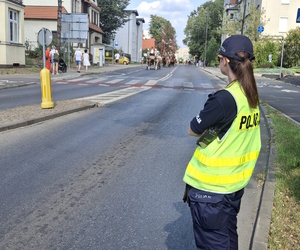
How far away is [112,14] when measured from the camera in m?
62.3

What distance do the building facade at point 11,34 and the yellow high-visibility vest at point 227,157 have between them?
86.3 ft

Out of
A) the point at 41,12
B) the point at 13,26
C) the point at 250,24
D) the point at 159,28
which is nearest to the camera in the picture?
the point at 13,26

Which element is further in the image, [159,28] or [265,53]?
[159,28]

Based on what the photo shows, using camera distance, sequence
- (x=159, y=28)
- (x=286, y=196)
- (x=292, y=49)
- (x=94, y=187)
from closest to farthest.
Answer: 1. (x=286, y=196)
2. (x=94, y=187)
3. (x=292, y=49)
4. (x=159, y=28)

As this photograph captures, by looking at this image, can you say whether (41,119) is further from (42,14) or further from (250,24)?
(42,14)

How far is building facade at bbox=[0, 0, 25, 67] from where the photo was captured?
2570cm

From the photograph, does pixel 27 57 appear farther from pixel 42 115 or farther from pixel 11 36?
pixel 42 115

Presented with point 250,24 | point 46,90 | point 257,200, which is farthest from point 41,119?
point 250,24

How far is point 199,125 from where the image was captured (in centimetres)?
221

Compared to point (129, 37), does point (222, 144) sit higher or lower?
lower

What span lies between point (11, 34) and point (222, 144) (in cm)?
2826

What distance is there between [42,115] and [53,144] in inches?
105

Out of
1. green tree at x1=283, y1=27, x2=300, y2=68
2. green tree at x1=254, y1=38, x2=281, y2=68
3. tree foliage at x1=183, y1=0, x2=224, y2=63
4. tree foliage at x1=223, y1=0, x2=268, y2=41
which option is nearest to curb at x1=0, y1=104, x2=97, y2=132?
green tree at x1=254, y1=38, x2=281, y2=68

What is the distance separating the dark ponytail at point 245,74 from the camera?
7.22ft
